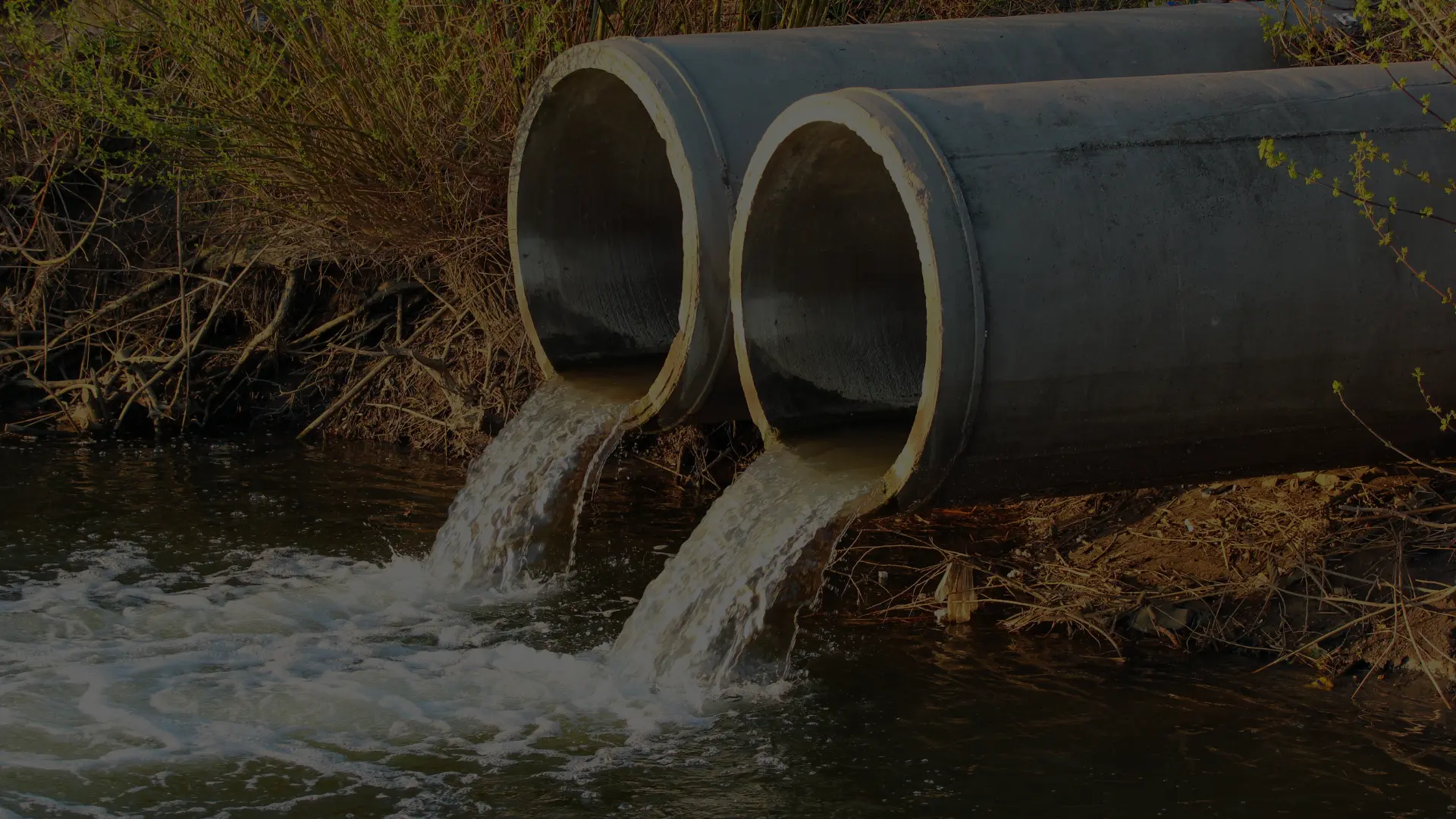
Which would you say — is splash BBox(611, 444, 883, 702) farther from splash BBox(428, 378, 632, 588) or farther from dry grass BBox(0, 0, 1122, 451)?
dry grass BBox(0, 0, 1122, 451)

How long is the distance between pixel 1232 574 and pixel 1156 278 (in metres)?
1.42

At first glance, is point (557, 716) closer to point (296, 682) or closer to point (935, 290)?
point (296, 682)

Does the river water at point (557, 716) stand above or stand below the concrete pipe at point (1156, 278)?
below

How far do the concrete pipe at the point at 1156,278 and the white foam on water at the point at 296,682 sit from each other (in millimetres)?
1283

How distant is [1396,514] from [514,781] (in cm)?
289

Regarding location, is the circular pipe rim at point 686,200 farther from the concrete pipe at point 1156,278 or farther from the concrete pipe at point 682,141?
the concrete pipe at point 1156,278

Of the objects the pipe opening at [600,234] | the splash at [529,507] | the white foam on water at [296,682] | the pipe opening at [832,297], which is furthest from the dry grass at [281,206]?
the white foam on water at [296,682]

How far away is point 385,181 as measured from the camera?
26.7ft

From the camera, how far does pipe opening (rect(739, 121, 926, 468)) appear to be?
581cm

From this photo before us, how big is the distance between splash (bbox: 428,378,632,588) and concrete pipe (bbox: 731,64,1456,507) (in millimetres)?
1977

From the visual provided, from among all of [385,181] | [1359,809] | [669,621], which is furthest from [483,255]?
[1359,809]

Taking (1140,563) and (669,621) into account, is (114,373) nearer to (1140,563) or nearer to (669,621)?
(669,621)

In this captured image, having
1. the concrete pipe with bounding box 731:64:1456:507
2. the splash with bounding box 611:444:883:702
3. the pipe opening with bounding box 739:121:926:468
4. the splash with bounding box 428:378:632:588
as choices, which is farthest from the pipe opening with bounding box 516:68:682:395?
the concrete pipe with bounding box 731:64:1456:507

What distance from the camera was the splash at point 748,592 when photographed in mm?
5258
